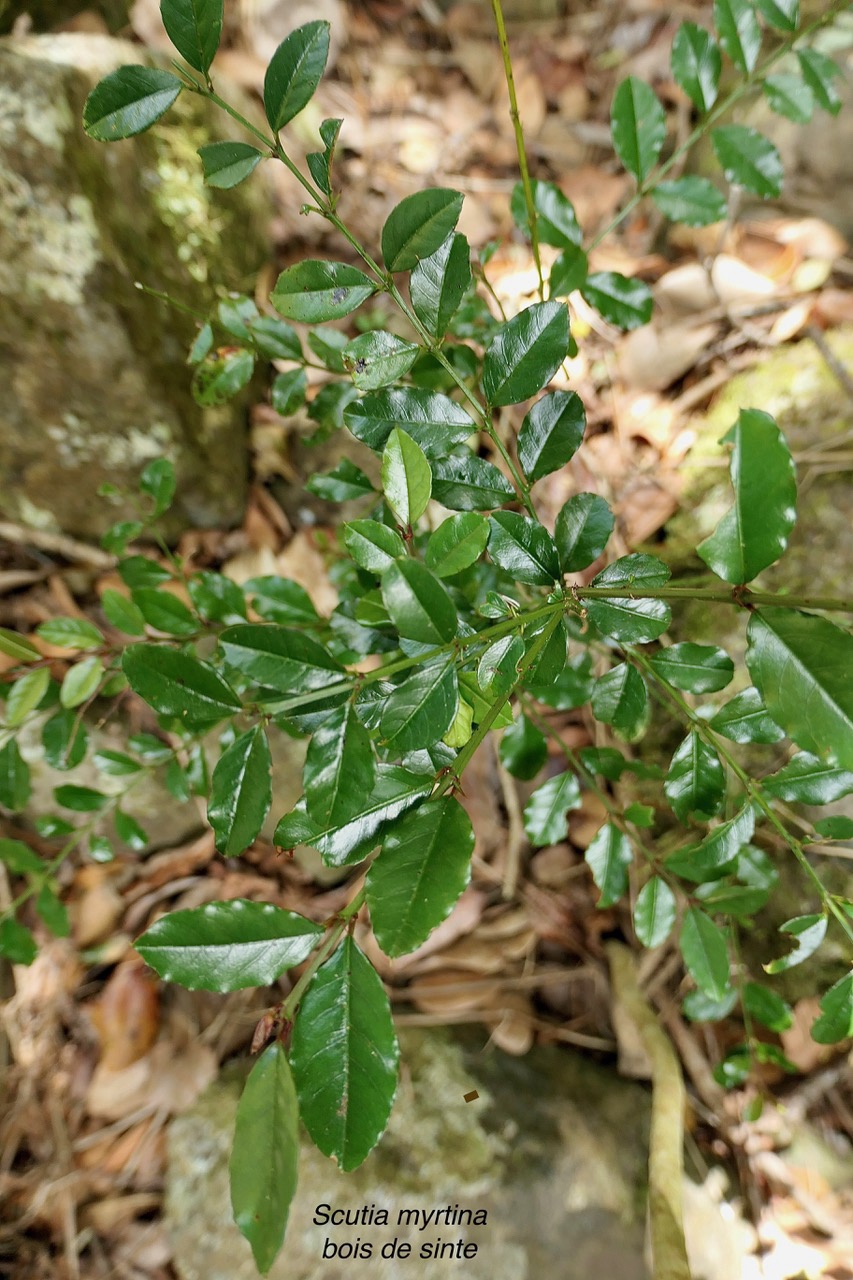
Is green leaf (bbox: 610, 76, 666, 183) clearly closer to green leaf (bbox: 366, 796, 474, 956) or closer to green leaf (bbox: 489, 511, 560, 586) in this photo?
green leaf (bbox: 489, 511, 560, 586)

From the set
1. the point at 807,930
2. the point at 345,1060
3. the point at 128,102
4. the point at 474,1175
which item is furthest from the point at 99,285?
the point at 474,1175

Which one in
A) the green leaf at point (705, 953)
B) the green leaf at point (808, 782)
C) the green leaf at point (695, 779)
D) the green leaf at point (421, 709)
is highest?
the green leaf at point (421, 709)

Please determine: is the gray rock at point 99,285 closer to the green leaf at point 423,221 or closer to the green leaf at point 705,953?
the green leaf at point 423,221

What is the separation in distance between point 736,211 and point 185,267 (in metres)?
1.07

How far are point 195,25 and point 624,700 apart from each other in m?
0.61

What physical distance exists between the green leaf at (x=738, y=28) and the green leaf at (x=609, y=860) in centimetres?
83

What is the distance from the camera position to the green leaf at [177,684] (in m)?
0.49

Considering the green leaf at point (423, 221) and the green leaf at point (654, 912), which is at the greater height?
the green leaf at point (423, 221)

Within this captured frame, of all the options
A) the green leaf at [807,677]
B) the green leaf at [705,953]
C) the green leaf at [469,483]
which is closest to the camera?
the green leaf at [807,677]

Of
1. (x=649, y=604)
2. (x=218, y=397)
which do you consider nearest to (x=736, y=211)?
(x=218, y=397)

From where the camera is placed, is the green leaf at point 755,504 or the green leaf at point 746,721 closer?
the green leaf at point 755,504

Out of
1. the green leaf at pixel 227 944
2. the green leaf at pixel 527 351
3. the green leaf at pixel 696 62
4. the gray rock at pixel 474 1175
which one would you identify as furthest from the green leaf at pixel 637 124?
the gray rock at pixel 474 1175

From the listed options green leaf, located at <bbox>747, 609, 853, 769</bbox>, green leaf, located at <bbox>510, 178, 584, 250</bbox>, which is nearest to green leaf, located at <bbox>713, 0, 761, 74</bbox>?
green leaf, located at <bbox>510, 178, 584, 250</bbox>

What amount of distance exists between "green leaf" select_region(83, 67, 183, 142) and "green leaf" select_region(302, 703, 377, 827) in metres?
0.44
